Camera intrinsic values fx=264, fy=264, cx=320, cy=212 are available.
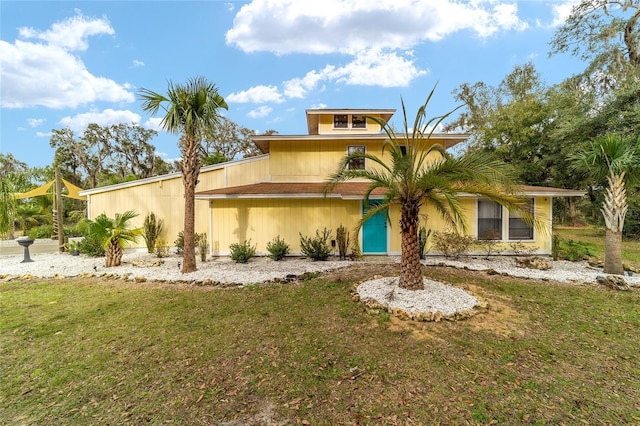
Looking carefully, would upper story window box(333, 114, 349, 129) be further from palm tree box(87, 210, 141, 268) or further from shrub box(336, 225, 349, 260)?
palm tree box(87, 210, 141, 268)

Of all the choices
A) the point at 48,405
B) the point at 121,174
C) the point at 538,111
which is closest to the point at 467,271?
the point at 48,405

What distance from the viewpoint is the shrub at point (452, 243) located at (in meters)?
10.4

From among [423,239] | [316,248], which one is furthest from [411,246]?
[423,239]

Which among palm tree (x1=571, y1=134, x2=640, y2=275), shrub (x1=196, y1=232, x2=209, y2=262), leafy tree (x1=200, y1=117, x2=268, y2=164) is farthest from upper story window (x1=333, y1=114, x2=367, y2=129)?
leafy tree (x1=200, y1=117, x2=268, y2=164)

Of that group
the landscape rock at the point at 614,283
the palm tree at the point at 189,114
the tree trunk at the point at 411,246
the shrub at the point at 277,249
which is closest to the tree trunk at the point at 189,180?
the palm tree at the point at 189,114

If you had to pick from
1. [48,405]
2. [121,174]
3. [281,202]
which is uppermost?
[121,174]

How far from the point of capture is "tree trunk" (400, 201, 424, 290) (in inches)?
229

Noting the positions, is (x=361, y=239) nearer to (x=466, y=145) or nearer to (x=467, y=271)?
(x=467, y=271)

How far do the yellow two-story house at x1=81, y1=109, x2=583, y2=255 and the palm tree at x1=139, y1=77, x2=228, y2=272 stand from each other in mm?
1796

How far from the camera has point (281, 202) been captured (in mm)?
10852

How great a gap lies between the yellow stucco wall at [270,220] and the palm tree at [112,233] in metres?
2.89

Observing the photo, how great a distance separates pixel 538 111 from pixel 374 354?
25.8 meters

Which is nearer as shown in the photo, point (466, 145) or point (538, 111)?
point (538, 111)

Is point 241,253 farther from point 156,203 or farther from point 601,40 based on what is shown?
point 601,40
